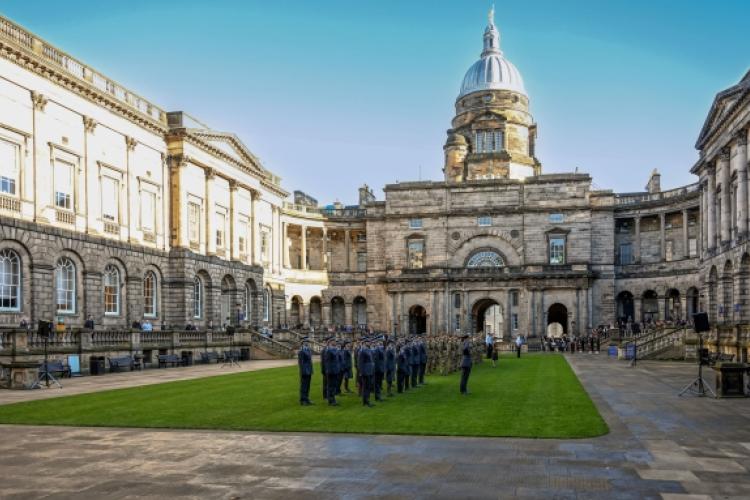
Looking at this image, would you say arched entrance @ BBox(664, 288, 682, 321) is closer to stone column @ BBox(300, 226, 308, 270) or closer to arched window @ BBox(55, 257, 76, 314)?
stone column @ BBox(300, 226, 308, 270)

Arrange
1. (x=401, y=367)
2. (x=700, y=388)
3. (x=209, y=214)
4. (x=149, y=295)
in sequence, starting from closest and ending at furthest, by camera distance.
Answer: (x=700, y=388)
(x=401, y=367)
(x=149, y=295)
(x=209, y=214)

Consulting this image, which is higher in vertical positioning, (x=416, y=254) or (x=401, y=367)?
(x=416, y=254)

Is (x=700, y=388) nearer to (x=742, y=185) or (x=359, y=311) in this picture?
(x=742, y=185)

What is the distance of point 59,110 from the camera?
35781 mm

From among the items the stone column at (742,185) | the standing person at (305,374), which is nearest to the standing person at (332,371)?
the standing person at (305,374)

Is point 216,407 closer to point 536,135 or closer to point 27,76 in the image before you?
point 27,76

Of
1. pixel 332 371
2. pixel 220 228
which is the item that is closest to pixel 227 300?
pixel 220 228

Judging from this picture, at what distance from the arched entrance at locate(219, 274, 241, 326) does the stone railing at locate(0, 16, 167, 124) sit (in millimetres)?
12926

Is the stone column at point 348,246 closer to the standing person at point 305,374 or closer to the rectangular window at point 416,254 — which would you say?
the rectangular window at point 416,254

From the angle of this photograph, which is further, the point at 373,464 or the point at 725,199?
the point at 725,199

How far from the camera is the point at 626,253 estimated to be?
6819 centimetres

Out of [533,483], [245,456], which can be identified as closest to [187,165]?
[245,456]

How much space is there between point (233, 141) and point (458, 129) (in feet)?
110

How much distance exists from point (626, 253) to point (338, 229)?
2813 centimetres
